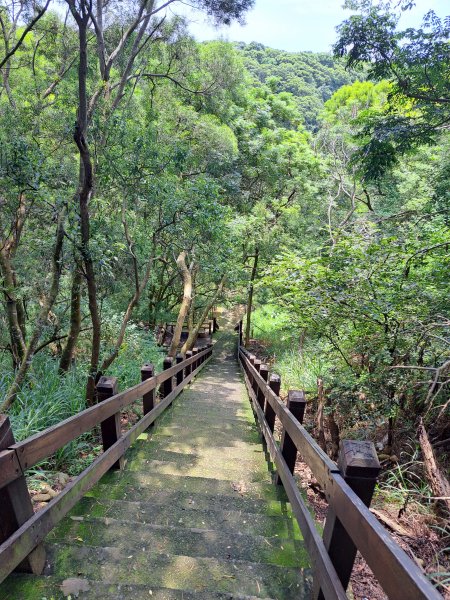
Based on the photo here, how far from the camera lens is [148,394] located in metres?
3.89

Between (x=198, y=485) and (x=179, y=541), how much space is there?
802 millimetres

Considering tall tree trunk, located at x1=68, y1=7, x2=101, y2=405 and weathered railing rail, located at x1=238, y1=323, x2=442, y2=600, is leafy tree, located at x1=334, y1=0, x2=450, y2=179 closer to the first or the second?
tall tree trunk, located at x1=68, y1=7, x2=101, y2=405

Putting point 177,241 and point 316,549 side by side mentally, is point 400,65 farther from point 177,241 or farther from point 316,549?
point 316,549

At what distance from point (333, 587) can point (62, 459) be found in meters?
2.83

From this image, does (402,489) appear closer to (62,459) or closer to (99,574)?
(99,574)

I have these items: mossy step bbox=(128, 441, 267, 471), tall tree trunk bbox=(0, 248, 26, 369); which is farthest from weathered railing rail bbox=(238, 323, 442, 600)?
tall tree trunk bbox=(0, 248, 26, 369)

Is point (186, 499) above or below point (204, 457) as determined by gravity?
above

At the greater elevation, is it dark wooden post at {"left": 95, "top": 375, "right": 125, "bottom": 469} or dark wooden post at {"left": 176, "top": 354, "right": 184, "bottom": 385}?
dark wooden post at {"left": 95, "top": 375, "right": 125, "bottom": 469}

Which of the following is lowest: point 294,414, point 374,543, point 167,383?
point 167,383

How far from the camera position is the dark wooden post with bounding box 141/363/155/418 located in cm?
374

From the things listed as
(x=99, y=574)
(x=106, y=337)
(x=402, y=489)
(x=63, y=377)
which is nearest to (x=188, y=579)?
(x=99, y=574)

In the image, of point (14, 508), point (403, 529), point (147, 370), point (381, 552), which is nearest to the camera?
point (381, 552)

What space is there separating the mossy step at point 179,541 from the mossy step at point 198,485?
58cm

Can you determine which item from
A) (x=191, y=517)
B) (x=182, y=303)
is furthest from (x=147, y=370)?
(x=182, y=303)
